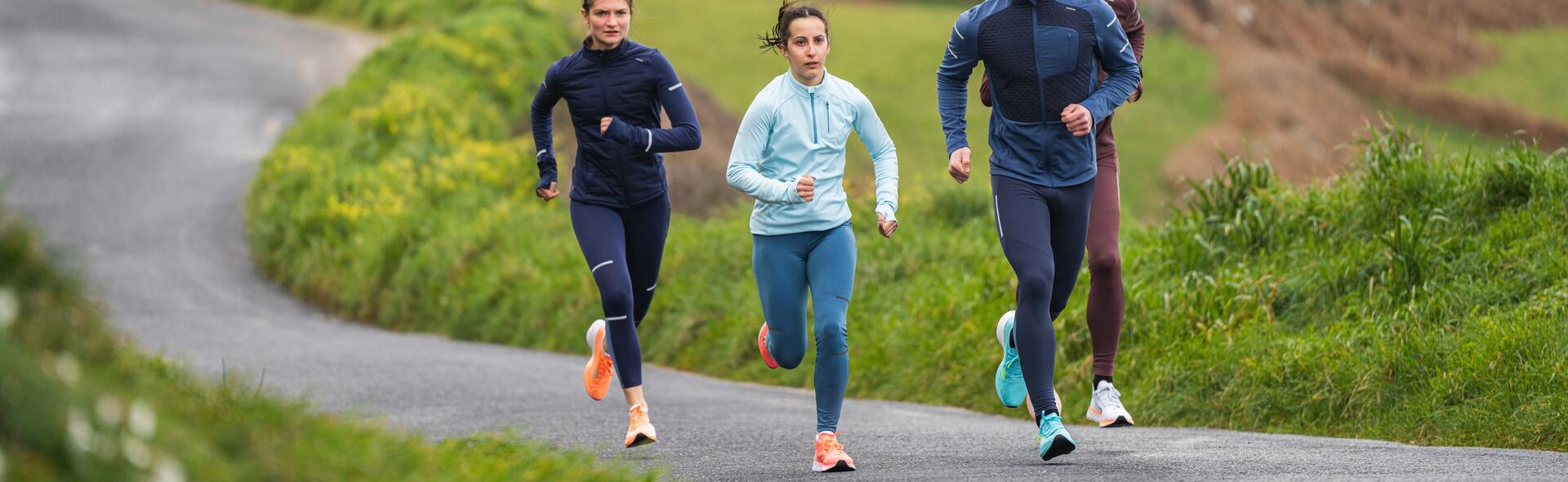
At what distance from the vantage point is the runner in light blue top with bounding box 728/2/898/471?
632cm

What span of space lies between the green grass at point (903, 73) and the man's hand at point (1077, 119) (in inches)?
708

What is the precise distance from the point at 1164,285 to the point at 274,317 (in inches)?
333

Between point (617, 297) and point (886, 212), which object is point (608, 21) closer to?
point (617, 297)

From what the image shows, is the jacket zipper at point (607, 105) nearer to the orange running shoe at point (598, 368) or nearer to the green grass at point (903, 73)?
the orange running shoe at point (598, 368)

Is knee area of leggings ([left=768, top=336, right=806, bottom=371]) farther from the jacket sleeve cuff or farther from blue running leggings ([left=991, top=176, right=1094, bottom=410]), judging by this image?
blue running leggings ([left=991, top=176, right=1094, bottom=410])

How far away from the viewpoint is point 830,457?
6121mm

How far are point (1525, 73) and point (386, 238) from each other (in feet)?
126

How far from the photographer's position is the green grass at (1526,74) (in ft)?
138

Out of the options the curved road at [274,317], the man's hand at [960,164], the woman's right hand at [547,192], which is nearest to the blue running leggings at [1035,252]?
the man's hand at [960,164]

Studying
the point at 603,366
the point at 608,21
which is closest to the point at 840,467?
the point at 603,366

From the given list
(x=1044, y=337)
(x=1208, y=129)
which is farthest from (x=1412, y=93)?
(x=1044, y=337)

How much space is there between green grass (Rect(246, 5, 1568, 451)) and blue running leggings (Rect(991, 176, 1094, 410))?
218cm

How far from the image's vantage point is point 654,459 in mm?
6820

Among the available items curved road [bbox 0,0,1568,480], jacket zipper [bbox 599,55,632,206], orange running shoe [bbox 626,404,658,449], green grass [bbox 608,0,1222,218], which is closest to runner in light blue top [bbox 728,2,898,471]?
curved road [bbox 0,0,1568,480]
